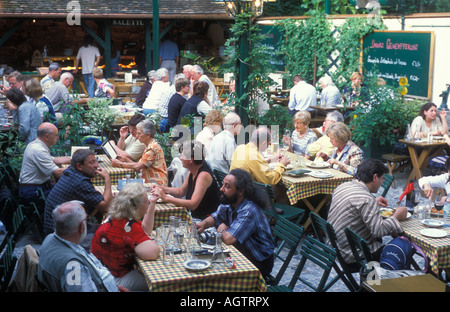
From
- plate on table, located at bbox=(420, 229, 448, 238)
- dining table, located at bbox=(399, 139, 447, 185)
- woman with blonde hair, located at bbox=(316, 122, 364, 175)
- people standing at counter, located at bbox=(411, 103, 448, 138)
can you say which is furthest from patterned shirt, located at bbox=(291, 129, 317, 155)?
plate on table, located at bbox=(420, 229, 448, 238)

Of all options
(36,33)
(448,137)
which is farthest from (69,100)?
(36,33)

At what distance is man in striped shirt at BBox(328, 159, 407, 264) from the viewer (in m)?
5.01

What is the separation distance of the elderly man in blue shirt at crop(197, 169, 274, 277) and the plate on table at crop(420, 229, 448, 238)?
1321 mm

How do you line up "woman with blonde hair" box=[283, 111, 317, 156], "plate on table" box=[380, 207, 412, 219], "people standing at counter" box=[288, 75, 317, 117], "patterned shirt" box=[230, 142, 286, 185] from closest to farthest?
"plate on table" box=[380, 207, 412, 219] → "patterned shirt" box=[230, 142, 286, 185] → "woman with blonde hair" box=[283, 111, 317, 156] → "people standing at counter" box=[288, 75, 317, 117]

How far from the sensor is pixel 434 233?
498 cm

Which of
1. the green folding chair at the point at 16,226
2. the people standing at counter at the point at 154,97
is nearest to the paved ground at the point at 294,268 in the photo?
the green folding chair at the point at 16,226

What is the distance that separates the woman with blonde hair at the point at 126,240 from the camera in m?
4.27

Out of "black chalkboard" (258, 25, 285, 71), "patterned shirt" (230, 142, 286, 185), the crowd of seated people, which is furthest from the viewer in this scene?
"black chalkboard" (258, 25, 285, 71)

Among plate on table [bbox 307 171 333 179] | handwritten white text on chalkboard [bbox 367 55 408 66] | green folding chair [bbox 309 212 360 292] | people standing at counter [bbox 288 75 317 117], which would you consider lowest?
green folding chair [bbox 309 212 360 292]

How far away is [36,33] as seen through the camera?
17688mm

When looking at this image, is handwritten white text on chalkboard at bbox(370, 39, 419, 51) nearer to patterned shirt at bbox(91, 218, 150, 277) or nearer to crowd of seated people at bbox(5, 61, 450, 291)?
crowd of seated people at bbox(5, 61, 450, 291)

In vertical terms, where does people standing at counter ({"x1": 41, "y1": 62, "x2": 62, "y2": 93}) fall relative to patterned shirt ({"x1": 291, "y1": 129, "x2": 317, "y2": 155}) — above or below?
above

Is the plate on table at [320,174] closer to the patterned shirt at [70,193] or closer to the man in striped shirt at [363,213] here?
the man in striped shirt at [363,213]

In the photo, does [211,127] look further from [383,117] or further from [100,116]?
[383,117]
